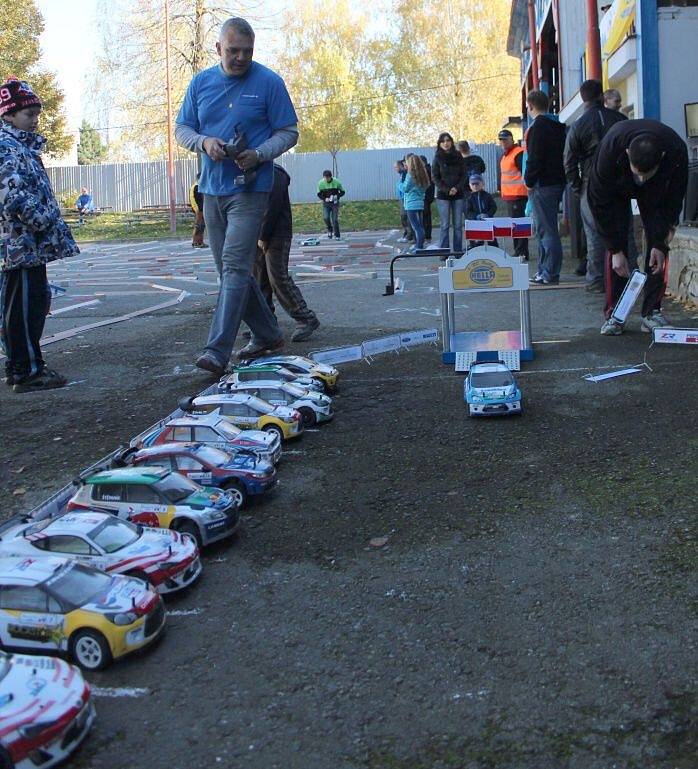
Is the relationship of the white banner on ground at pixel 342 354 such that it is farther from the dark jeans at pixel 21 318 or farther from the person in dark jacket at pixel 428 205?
the person in dark jacket at pixel 428 205

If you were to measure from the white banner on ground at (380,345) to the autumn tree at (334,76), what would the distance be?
171ft

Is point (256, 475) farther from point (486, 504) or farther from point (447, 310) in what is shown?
point (447, 310)

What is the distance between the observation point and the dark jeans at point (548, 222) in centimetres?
1156

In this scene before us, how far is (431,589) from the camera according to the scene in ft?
11.2

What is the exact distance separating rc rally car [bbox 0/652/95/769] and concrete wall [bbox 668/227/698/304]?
791 cm

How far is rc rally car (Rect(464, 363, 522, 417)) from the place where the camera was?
5570mm

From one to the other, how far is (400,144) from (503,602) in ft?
197

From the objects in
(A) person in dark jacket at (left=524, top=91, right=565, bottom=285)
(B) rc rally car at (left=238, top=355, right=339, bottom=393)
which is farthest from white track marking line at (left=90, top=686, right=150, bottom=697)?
(A) person in dark jacket at (left=524, top=91, right=565, bottom=285)

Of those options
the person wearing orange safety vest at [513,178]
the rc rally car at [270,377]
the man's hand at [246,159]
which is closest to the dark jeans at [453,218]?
the person wearing orange safety vest at [513,178]

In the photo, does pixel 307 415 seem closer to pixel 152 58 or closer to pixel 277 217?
pixel 277 217

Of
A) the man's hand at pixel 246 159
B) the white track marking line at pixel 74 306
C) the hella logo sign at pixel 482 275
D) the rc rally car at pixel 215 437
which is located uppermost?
the man's hand at pixel 246 159

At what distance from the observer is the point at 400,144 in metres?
61.2

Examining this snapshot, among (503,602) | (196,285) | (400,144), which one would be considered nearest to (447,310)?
(503,602)

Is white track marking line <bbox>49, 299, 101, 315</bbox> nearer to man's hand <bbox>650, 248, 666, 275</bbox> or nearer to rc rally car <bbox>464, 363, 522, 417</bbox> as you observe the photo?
man's hand <bbox>650, 248, 666, 275</bbox>
